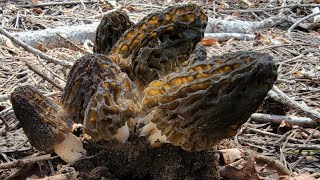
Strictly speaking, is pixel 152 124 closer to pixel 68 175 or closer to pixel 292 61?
pixel 68 175

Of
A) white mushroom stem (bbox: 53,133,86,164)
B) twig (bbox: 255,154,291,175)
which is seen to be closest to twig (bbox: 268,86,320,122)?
twig (bbox: 255,154,291,175)

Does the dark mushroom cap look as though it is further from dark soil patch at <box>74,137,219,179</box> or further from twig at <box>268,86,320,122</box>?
twig at <box>268,86,320,122</box>

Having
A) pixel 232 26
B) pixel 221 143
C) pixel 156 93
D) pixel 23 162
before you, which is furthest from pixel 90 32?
pixel 156 93

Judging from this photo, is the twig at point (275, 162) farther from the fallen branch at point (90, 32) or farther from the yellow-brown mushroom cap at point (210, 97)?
the fallen branch at point (90, 32)

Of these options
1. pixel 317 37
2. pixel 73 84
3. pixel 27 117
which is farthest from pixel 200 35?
pixel 317 37

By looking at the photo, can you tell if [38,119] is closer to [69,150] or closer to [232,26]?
[69,150]
